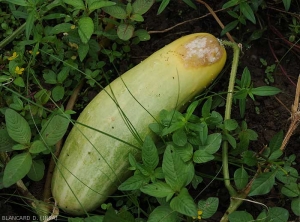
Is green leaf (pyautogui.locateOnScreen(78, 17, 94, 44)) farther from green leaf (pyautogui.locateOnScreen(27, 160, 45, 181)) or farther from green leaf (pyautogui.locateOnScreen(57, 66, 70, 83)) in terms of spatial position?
green leaf (pyautogui.locateOnScreen(27, 160, 45, 181))

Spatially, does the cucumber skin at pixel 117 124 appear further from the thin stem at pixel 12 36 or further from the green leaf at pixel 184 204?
the thin stem at pixel 12 36

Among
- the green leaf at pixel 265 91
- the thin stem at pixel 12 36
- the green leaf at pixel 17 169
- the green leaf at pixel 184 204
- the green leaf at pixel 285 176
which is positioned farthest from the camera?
the thin stem at pixel 12 36

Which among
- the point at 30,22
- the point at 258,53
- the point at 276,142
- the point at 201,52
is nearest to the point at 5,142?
the point at 30,22

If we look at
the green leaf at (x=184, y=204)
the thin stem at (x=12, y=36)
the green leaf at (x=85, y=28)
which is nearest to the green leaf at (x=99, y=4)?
the green leaf at (x=85, y=28)

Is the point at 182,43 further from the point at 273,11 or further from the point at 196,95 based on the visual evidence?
the point at 273,11

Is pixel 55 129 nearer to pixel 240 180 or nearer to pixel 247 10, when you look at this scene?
pixel 240 180
